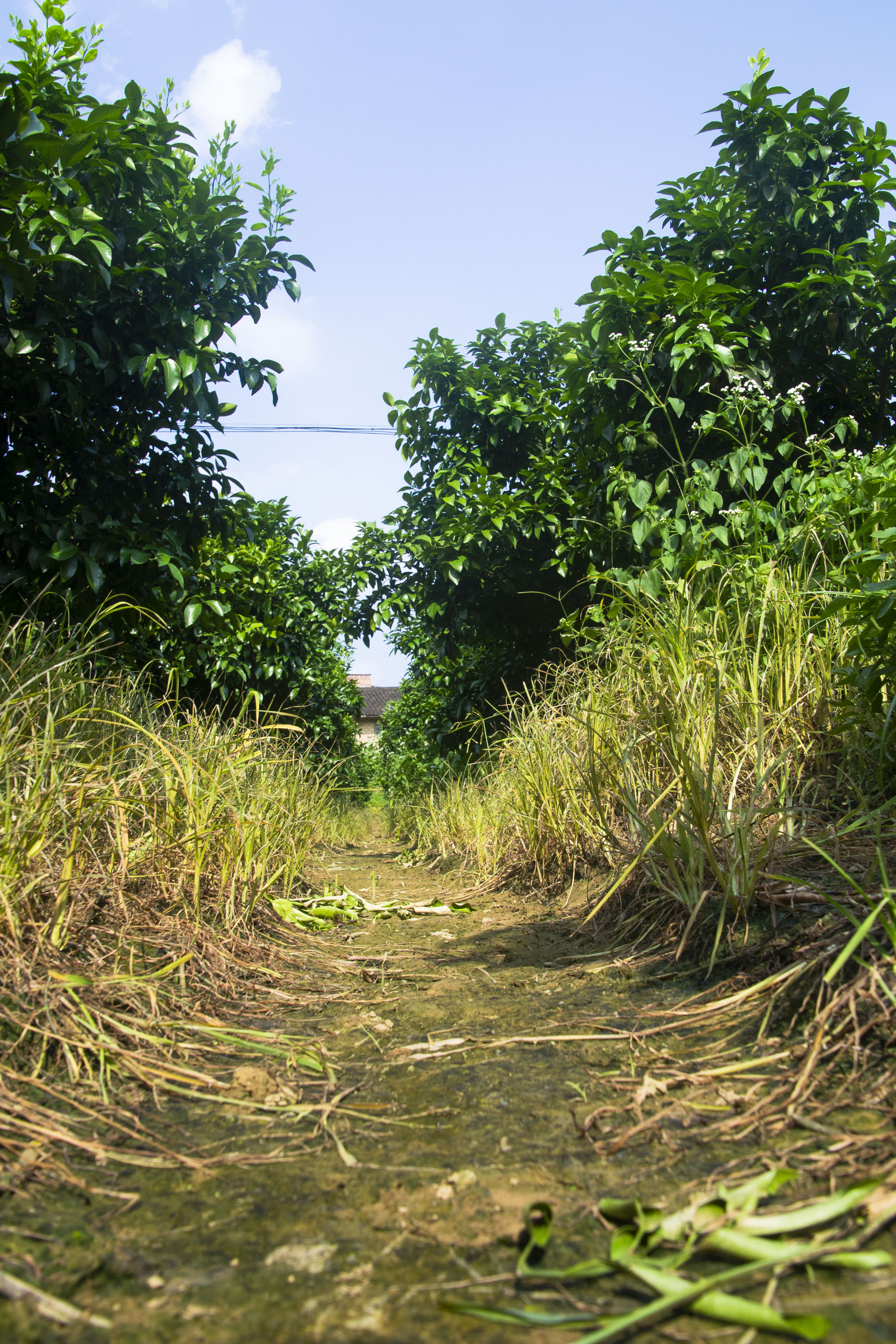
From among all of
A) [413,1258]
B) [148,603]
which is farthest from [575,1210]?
[148,603]

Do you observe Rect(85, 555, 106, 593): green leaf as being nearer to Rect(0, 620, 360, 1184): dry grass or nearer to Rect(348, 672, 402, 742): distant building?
Rect(0, 620, 360, 1184): dry grass

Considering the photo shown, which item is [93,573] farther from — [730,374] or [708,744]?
[730,374]

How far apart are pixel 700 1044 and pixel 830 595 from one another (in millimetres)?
1713

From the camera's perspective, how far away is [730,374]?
362 centimetres

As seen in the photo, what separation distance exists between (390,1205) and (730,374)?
3653 millimetres

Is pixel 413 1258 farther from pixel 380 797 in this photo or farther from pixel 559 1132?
pixel 380 797

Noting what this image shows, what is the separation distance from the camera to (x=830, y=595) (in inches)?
103

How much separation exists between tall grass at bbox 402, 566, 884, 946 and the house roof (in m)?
38.4

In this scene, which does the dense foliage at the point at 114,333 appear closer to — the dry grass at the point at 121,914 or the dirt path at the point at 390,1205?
the dry grass at the point at 121,914

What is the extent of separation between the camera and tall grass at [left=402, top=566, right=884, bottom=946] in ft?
6.73

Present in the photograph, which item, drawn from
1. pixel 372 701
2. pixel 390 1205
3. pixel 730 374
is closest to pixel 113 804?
pixel 390 1205

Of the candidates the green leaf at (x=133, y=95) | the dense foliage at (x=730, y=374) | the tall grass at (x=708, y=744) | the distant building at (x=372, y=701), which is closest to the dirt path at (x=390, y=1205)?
the tall grass at (x=708, y=744)

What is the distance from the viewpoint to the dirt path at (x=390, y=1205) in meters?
0.79

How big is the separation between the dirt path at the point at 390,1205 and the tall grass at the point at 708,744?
1.38 ft
